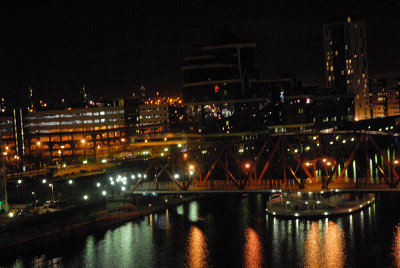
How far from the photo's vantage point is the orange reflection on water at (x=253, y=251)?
67.2 ft

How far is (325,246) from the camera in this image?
863 inches

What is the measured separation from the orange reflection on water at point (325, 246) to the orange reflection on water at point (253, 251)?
1.70 meters

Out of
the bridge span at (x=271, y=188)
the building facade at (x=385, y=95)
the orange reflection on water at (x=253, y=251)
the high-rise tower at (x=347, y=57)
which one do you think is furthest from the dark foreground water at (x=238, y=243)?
the building facade at (x=385, y=95)

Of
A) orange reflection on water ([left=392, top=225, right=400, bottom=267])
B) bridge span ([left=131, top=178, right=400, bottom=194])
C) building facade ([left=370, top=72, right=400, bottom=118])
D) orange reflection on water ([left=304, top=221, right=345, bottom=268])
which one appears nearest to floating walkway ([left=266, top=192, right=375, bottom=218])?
orange reflection on water ([left=304, top=221, right=345, bottom=268])

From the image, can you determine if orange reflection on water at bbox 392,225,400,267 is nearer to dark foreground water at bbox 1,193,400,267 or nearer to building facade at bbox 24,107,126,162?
dark foreground water at bbox 1,193,400,267

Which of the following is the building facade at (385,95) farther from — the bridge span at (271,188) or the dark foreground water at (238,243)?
the bridge span at (271,188)

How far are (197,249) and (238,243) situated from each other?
175 centimetres

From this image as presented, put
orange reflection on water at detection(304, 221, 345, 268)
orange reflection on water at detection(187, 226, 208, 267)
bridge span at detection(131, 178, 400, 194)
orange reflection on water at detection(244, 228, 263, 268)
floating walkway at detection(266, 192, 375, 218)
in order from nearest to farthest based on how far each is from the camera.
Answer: orange reflection on water at detection(304, 221, 345, 268), orange reflection on water at detection(244, 228, 263, 268), orange reflection on water at detection(187, 226, 208, 267), bridge span at detection(131, 178, 400, 194), floating walkway at detection(266, 192, 375, 218)

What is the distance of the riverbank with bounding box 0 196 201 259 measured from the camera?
22.5m

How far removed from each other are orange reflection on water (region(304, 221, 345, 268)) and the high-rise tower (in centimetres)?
5540

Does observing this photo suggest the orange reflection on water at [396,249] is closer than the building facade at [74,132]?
Yes

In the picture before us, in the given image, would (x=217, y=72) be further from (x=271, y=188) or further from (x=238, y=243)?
(x=238, y=243)

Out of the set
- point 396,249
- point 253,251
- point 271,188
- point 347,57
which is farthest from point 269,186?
point 347,57

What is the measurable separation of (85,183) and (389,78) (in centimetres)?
7598
